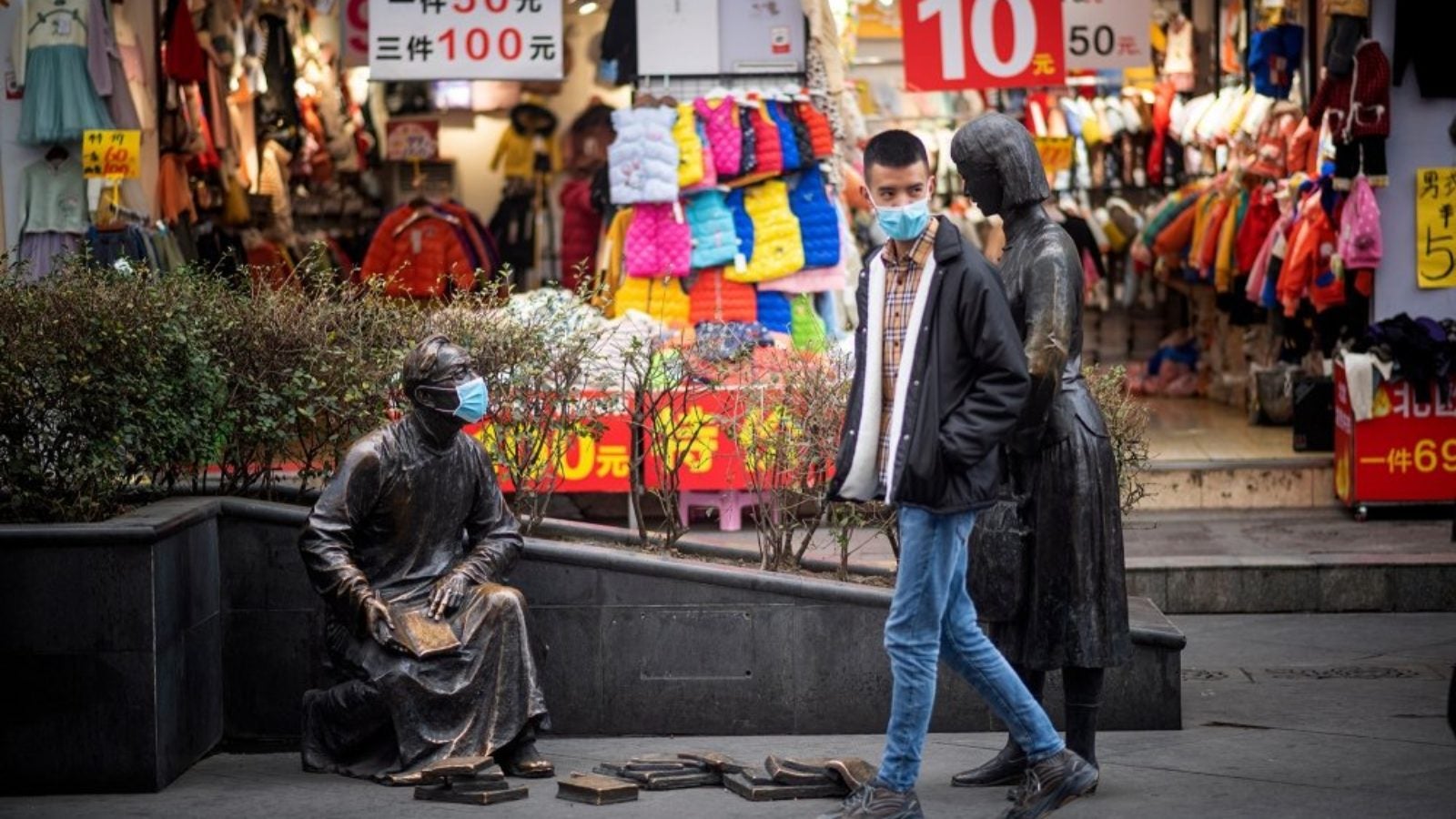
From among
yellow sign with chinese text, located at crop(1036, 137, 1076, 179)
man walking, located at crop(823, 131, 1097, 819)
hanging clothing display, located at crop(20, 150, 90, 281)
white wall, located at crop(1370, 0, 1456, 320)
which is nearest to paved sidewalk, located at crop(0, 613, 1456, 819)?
man walking, located at crop(823, 131, 1097, 819)

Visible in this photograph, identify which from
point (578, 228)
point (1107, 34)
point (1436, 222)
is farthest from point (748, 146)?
point (1436, 222)

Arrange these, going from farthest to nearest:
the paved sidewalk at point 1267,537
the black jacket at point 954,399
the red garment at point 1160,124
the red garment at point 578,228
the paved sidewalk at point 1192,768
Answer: the red garment at point 1160,124 → the red garment at point 578,228 → the paved sidewalk at point 1267,537 → the paved sidewalk at point 1192,768 → the black jacket at point 954,399

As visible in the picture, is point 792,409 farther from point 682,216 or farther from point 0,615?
point 682,216

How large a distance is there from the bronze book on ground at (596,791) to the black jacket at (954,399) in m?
1.28

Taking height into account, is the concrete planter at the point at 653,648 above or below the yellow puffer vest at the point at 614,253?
below

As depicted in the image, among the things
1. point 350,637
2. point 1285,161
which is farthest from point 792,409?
point 1285,161

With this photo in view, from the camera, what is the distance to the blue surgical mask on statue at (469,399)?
23.5ft

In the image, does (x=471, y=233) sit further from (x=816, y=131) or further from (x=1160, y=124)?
(x=1160, y=124)

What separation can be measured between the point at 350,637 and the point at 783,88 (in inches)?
272

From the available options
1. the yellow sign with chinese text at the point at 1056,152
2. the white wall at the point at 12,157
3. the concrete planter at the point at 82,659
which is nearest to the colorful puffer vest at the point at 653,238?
the white wall at the point at 12,157

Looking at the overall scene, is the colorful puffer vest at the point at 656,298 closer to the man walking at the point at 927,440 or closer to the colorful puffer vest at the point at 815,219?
the colorful puffer vest at the point at 815,219

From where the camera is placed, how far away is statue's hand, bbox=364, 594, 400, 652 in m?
6.99

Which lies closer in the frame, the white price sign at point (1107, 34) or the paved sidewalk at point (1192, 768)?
the paved sidewalk at point (1192, 768)

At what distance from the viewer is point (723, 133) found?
1298cm
